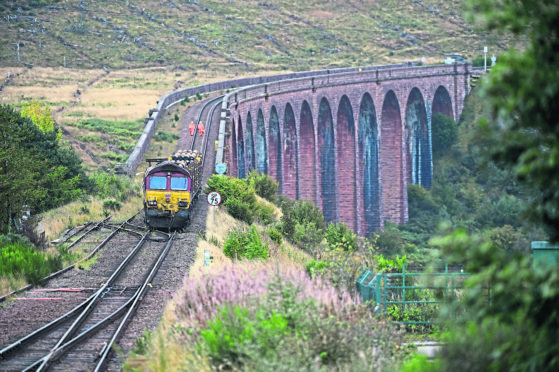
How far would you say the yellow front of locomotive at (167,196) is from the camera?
2575cm

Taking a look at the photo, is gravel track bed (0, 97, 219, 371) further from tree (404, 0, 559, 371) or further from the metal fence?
tree (404, 0, 559, 371)

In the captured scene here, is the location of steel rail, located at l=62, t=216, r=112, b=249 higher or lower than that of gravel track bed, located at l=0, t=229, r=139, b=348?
higher

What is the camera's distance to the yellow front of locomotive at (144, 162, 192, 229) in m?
25.8

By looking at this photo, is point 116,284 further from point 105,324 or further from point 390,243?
point 390,243

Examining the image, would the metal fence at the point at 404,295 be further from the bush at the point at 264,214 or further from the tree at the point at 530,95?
the bush at the point at 264,214

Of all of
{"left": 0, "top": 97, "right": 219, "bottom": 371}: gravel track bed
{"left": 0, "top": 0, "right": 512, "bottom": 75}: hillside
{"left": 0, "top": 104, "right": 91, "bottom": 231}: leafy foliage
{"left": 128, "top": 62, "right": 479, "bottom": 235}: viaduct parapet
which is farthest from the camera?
{"left": 0, "top": 0, "right": 512, "bottom": 75}: hillside

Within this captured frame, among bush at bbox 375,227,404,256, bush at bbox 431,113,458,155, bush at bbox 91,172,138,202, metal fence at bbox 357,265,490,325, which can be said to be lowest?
bush at bbox 375,227,404,256

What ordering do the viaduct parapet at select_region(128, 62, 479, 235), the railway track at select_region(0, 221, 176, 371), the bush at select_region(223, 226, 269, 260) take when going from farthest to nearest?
the viaduct parapet at select_region(128, 62, 479, 235), the bush at select_region(223, 226, 269, 260), the railway track at select_region(0, 221, 176, 371)

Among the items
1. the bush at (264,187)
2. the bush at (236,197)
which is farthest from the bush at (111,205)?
the bush at (264,187)

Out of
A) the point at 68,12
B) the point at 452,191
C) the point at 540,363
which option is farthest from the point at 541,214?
the point at 68,12

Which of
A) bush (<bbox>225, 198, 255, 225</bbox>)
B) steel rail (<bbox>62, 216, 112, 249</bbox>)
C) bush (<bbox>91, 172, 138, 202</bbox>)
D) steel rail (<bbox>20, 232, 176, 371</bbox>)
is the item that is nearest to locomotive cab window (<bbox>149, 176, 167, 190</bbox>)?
steel rail (<bbox>62, 216, 112, 249</bbox>)

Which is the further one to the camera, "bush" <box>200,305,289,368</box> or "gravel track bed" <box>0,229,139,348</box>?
"gravel track bed" <box>0,229,139,348</box>

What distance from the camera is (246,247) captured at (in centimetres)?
1920

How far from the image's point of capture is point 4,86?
71.2 m
